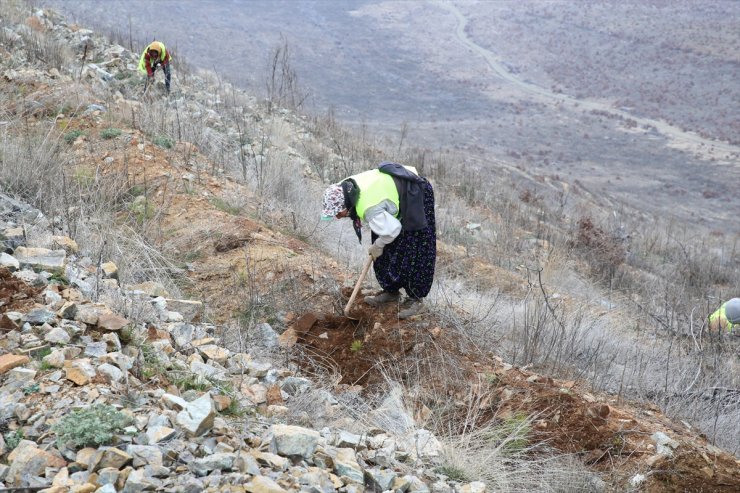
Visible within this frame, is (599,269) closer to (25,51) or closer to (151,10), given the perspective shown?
(25,51)

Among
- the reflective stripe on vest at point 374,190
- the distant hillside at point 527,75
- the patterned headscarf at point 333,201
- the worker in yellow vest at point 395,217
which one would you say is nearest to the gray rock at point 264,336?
the worker in yellow vest at point 395,217

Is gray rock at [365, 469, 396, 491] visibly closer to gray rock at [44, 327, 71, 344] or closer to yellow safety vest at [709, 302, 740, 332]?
gray rock at [44, 327, 71, 344]

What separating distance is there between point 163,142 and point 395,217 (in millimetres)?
3943

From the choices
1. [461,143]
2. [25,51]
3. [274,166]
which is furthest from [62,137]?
[461,143]

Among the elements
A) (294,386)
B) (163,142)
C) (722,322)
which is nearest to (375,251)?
(294,386)

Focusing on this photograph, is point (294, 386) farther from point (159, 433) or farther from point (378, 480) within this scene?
point (159, 433)

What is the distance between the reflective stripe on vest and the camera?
4156 mm

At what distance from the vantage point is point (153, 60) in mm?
9984

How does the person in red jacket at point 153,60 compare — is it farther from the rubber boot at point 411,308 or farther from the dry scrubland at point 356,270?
the rubber boot at point 411,308

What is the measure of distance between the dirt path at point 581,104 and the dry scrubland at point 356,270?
19.7 metres

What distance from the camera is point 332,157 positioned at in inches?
439

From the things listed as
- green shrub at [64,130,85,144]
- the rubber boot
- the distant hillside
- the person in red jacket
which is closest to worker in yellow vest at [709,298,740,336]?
the rubber boot

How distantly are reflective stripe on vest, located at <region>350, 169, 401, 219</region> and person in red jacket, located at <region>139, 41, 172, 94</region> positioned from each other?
663cm

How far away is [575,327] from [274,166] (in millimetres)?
4151
